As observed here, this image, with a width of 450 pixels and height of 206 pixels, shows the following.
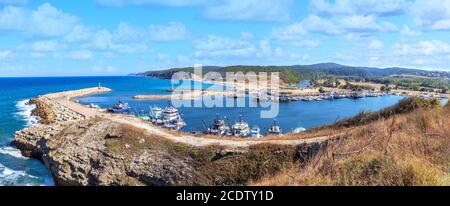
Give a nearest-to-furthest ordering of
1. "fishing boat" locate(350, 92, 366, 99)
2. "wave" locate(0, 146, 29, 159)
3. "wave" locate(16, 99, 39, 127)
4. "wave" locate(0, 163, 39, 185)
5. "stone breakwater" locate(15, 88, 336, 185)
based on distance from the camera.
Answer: "stone breakwater" locate(15, 88, 336, 185)
"wave" locate(0, 163, 39, 185)
"wave" locate(0, 146, 29, 159)
"wave" locate(16, 99, 39, 127)
"fishing boat" locate(350, 92, 366, 99)

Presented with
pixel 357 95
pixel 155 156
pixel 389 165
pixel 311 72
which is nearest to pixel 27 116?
pixel 155 156

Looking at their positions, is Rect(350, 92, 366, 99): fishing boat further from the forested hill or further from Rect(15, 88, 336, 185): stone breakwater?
Rect(15, 88, 336, 185): stone breakwater

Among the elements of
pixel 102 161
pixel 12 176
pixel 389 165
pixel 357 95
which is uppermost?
pixel 389 165

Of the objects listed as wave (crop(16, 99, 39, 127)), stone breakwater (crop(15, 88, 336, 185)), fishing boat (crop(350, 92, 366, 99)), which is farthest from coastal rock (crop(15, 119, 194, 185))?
fishing boat (crop(350, 92, 366, 99))

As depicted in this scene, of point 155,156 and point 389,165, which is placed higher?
point 389,165

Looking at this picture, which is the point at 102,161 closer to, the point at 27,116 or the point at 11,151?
the point at 11,151

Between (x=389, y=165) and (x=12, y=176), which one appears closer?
(x=389, y=165)

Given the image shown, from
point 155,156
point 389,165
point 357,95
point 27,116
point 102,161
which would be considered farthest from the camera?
point 357,95
